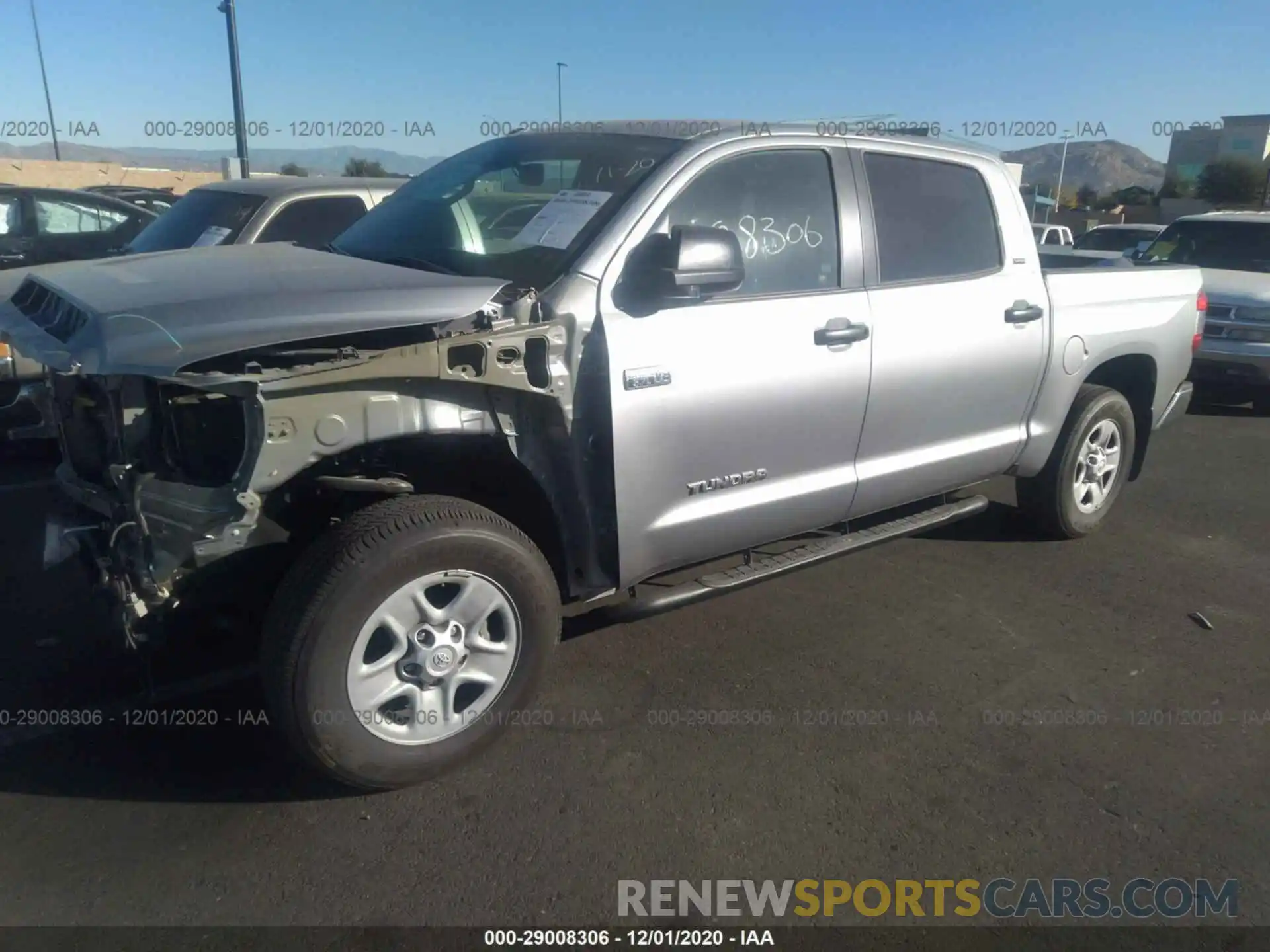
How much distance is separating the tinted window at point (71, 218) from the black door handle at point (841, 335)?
7571mm

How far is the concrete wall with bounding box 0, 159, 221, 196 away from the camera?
32.4 metres

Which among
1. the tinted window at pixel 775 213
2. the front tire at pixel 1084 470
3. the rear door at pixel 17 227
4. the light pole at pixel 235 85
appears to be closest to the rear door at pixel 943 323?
the tinted window at pixel 775 213

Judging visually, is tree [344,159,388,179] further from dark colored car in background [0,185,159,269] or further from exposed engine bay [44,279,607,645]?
exposed engine bay [44,279,607,645]

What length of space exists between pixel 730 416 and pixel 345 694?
1.56 meters

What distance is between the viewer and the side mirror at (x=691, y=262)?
3.21 metres

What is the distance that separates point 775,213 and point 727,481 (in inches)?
40.5

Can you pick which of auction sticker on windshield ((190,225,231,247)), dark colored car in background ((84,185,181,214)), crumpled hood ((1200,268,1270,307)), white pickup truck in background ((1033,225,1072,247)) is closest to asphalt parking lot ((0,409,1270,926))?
auction sticker on windshield ((190,225,231,247))

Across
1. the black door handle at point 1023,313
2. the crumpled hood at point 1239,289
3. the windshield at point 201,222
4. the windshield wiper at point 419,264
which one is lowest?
the crumpled hood at point 1239,289

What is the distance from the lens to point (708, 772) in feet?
10.7

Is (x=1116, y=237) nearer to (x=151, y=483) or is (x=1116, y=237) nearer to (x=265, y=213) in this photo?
(x=265, y=213)

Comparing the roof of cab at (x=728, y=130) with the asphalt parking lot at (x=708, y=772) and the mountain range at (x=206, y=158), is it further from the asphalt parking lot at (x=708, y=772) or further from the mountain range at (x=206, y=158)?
the mountain range at (x=206, y=158)

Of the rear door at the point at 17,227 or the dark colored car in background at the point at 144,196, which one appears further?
the dark colored car in background at the point at 144,196

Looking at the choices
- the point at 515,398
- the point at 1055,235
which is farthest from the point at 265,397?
the point at 1055,235

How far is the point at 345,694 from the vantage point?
9.42ft
